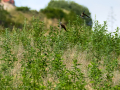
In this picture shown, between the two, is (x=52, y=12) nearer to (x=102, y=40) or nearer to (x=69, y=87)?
(x=102, y=40)

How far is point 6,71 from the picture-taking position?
5.23 m

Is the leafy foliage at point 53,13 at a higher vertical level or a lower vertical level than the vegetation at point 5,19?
higher

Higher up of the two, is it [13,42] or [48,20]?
[48,20]

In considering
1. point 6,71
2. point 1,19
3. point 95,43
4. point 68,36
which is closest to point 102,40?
point 95,43

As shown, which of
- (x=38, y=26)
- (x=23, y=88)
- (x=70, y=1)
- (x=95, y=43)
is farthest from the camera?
(x=70, y=1)

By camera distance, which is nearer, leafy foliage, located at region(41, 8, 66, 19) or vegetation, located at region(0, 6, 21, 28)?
vegetation, located at region(0, 6, 21, 28)

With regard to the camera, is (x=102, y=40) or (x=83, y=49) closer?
(x=102, y=40)

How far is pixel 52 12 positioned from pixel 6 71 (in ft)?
66.0

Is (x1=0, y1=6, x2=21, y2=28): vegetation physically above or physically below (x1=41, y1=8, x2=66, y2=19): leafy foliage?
below

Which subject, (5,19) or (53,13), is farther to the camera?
(53,13)

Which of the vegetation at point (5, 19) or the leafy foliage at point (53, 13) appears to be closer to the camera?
the vegetation at point (5, 19)

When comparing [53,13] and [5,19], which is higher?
[53,13]

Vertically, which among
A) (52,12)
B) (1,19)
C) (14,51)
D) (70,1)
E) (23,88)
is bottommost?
(23,88)

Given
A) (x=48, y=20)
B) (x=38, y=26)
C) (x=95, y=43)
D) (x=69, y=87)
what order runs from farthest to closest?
1. (x=48, y=20)
2. (x=38, y=26)
3. (x=95, y=43)
4. (x=69, y=87)
